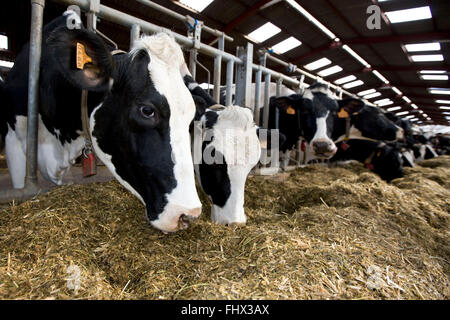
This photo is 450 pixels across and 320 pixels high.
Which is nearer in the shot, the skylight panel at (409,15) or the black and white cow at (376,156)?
the black and white cow at (376,156)

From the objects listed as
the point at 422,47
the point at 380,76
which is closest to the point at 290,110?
the point at 422,47

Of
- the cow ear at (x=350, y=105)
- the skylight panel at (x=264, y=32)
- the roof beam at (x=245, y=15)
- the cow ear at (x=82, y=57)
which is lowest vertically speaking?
the cow ear at (x=82, y=57)

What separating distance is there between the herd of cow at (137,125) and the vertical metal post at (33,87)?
2.4 inches

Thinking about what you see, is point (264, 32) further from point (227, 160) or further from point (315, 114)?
point (227, 160)

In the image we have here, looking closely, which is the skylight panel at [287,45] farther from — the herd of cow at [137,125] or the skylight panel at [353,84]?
the herd of cow at [137,125]

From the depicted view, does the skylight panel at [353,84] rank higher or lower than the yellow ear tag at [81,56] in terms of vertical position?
higher

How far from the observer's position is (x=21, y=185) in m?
2.26

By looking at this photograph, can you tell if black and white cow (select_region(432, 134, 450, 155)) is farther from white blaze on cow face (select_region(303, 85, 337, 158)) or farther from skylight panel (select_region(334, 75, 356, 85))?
white blaze on cow face (select_region(303, 85, 337, 158))

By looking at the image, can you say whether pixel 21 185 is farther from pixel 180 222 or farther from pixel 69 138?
pixel 180 222

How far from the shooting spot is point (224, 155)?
2420 mm

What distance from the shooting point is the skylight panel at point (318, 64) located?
15.2 metres

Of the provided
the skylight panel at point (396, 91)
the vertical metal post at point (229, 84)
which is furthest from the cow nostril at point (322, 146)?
the skylight panel at point (396, 91)

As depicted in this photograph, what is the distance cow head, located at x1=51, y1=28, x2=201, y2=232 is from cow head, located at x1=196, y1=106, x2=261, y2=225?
83cm
